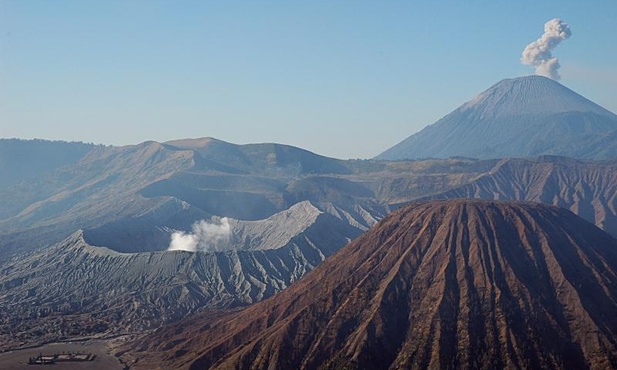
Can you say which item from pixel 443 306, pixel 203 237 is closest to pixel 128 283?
pixel 203 237

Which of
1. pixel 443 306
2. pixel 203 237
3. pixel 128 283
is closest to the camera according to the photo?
pixel 443 306

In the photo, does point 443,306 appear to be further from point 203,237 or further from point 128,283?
point 203,237

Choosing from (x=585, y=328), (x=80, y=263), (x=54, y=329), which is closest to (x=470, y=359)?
(x=585, y=328)

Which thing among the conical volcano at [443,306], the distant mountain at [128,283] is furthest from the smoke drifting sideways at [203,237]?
the conical volcano at [443,306]

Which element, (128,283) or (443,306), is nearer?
(443,306)

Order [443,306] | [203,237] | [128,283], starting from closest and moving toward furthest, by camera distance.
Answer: [443,306], [128,283], [203,237]
